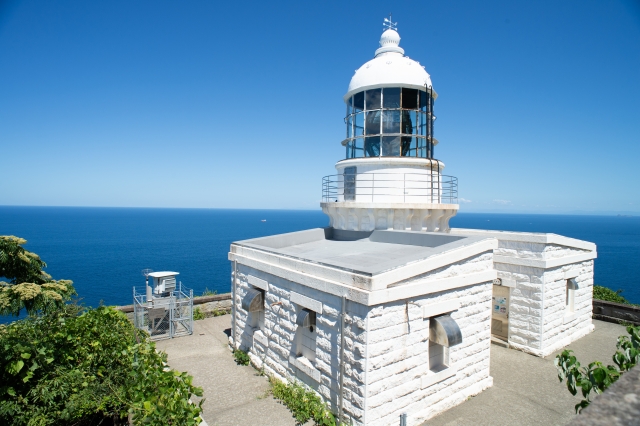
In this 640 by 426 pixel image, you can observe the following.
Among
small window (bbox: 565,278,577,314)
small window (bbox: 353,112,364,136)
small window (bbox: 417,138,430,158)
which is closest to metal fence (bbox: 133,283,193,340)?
small window (bbox: 353,112,364,136)

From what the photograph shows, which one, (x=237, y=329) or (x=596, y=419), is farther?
(x=237, y=329)

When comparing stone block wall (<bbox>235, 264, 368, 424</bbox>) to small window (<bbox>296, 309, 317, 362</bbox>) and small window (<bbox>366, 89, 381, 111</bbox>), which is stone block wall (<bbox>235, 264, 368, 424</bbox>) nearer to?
small window (<bbox>296, 309, 317, 362</bbox>)

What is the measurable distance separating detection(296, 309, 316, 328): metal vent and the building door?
6807 millimetres

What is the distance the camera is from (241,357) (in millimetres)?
10211

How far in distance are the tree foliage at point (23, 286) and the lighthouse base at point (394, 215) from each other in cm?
751

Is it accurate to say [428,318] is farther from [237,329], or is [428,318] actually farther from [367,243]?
[237,329]

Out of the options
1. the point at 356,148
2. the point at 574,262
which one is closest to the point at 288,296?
the point at 356,148

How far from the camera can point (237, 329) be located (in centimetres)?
1093

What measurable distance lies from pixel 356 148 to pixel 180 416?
957 centimetres

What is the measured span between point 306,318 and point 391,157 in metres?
5.99

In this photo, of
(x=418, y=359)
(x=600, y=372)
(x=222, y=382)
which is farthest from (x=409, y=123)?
(x=600, y=372)

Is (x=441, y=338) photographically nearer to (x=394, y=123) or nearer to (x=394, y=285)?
(x=394, y=285)

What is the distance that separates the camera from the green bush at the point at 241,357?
10.1m

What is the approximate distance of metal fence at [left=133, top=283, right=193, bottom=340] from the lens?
12.5 metres
